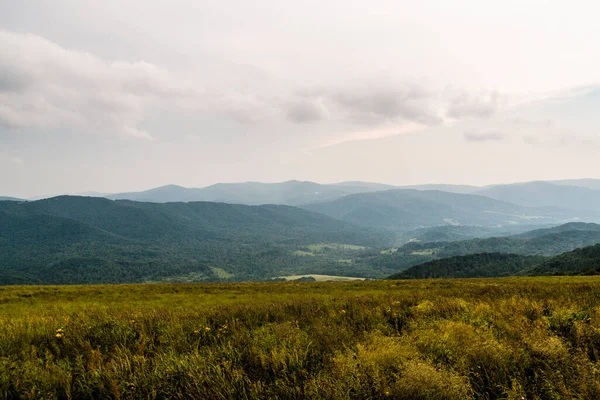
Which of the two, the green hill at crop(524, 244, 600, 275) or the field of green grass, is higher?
the field of green grass

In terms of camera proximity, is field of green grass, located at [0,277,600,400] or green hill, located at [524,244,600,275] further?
green hill, located at [524,244,600,275]

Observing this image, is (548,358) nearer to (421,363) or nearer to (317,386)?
(421,363)

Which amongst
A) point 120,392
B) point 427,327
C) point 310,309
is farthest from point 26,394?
point 427,327

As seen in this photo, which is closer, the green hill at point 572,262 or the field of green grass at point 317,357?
the field of green grass at point 317,357

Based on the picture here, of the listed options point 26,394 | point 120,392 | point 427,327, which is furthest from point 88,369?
point 427,327

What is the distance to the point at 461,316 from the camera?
9.70 m

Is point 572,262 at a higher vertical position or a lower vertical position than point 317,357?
lower

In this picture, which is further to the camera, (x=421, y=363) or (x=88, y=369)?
(x=88, y=369)

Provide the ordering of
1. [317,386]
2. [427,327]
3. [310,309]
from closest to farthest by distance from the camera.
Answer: [317,386]
[427,327]
[310,309]

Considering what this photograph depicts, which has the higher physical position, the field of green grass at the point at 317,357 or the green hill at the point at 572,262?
the field of green grass at the point at 317,357

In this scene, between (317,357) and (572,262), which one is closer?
(317,357)

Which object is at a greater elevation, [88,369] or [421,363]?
[421,363]

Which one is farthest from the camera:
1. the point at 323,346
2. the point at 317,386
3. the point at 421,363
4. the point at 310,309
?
the point at 310,309

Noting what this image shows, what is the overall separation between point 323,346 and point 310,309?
429cm
